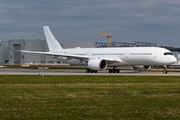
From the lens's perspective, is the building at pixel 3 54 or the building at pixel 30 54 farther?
the building at pixel 3 54

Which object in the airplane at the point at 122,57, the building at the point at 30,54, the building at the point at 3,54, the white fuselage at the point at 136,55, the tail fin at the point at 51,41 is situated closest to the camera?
the white fuselage at the point at 136,55

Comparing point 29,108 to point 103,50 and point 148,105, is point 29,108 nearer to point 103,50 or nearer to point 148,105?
point 148,105

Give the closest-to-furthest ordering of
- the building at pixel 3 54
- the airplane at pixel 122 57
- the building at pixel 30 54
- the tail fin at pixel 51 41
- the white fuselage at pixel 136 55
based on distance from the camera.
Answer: the white fuselage at pixel 136 55 → the airplane at pixel 122 57 → the tail fin at pixel 51 41 → the building at pixel 30 54 → the building at pixel 3 54

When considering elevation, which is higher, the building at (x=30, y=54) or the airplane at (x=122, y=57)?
the building at (x=30, y=54)

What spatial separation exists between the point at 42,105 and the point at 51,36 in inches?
1805

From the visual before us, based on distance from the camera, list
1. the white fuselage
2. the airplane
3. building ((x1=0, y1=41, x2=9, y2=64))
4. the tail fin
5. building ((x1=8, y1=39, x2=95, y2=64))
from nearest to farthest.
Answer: the white fuselage → the airplane → the tail fin → building ((x1=8, y1=39, x2=95, y2=64)) → building ((x1=0, y1=41, x2=9, y2=64))

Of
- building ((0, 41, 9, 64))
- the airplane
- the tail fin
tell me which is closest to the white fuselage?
the airplane

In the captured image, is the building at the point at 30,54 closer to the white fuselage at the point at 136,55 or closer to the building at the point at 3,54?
the building at the point at 3,54

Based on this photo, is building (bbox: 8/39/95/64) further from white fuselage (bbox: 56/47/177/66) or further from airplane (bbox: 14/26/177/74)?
white fuselage (bbox: 56/47/177/66)

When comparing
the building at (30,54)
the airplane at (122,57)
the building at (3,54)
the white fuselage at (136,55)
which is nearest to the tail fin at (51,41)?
the airplane at (122,57)

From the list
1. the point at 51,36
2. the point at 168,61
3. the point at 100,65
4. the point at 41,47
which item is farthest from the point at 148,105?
the point at 41,47

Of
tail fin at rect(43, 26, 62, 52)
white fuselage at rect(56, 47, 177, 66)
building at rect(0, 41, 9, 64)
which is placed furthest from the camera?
building at rect(0, 41, 9, 64)

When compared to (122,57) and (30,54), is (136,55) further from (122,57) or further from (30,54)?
(30,54)

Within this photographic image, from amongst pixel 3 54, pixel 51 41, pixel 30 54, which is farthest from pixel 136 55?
pixel 3 54
